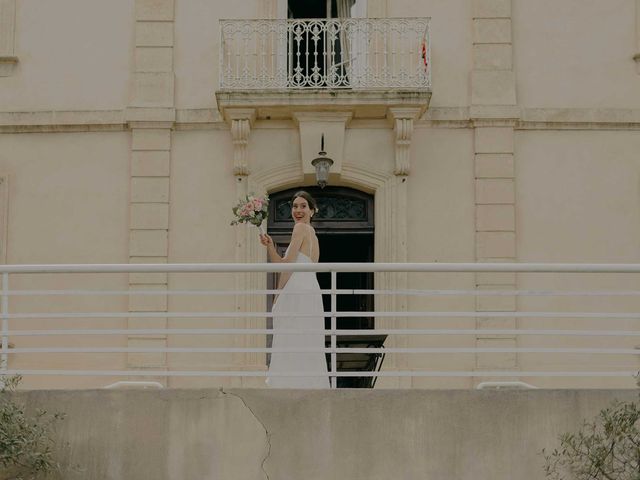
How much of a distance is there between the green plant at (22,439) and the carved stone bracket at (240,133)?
19.0 ft

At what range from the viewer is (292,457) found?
7.34m

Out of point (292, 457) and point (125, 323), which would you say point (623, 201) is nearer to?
point (125, 323)

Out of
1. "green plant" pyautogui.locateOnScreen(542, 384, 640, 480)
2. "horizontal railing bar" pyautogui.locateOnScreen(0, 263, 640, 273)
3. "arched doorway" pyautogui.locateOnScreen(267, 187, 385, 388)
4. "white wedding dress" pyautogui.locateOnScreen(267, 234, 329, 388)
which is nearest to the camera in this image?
"green plant" pyautogui.locateOnScreen(542, 384, 640, 480)

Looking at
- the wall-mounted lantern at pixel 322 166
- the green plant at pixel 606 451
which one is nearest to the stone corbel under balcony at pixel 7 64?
the wall-mounted lantern at pixel 322 166

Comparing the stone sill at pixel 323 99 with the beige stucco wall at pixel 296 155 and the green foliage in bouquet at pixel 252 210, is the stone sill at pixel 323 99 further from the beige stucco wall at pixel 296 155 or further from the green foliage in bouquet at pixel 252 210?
the green foliage in bouquet at pixel 252 210

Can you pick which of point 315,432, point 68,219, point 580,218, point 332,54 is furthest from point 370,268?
point 68,219

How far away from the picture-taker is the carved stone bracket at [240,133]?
41.2ft

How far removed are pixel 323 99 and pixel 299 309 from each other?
441cm

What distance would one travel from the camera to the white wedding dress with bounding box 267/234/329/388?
843 centimetres

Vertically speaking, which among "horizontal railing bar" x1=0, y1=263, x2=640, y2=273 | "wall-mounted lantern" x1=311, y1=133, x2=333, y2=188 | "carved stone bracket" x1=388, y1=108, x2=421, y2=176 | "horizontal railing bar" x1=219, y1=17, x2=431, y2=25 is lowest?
"horizontal railing bar" x1=0, y1=263, x2=640, y2=273

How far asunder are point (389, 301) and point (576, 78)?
138 inches

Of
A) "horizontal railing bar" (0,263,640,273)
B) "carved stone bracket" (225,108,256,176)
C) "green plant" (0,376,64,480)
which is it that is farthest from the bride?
"carved stone bracket" (225,108,256,176)

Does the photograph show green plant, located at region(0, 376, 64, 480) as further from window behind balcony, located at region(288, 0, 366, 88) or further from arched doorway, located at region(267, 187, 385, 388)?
window behind balcony, located at region(288, 0, 366, 88)

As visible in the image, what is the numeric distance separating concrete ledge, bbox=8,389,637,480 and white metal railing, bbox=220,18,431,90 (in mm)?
5862
